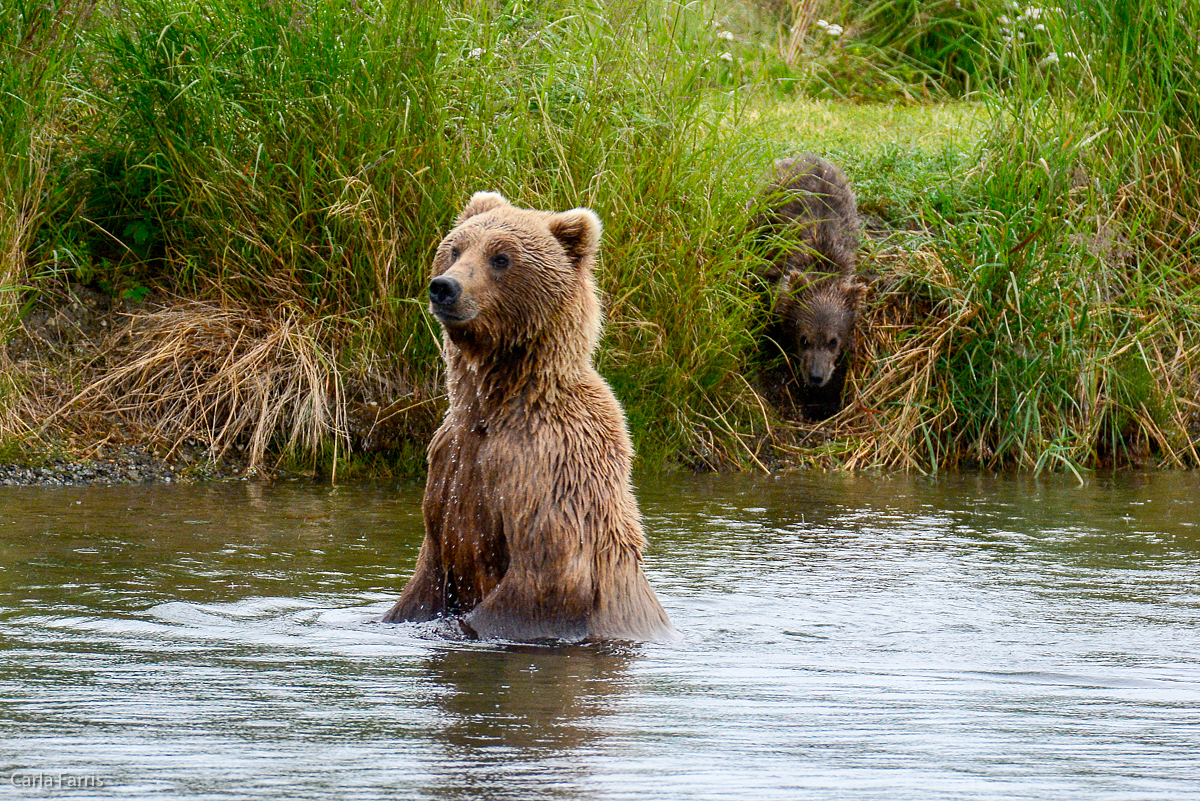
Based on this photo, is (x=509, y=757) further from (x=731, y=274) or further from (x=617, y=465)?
(x=731, y=274)

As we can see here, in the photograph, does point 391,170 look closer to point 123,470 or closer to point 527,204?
point 527,204

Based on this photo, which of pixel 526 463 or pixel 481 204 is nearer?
pixel 526 463

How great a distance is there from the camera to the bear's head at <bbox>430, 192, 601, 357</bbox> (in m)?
4.39

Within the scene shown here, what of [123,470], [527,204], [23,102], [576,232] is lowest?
[123,470]

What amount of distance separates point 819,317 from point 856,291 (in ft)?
1.26

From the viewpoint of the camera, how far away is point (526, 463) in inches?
172

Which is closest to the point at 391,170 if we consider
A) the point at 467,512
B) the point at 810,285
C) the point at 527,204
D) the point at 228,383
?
the point at 527,204

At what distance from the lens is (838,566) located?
5.89 metres

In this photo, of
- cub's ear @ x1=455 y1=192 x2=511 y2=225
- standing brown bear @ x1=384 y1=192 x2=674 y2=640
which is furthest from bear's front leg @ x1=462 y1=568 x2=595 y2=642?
cub's ear @ x1=455 y1=192 x2=511 y2=225

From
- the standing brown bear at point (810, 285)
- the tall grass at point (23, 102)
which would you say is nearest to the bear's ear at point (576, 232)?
the tall grass at point (23, 102)

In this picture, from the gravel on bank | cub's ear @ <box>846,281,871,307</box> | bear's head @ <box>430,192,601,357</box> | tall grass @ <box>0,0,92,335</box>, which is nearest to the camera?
bear's head @ <box>430,192,601,357</box>

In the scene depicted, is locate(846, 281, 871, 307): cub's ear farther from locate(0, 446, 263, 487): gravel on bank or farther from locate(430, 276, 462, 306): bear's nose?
locate(430, 276, 462, 306): bear's nose

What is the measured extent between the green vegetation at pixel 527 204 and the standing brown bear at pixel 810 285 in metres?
0.23

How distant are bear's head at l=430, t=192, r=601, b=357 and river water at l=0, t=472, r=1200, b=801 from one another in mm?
933
